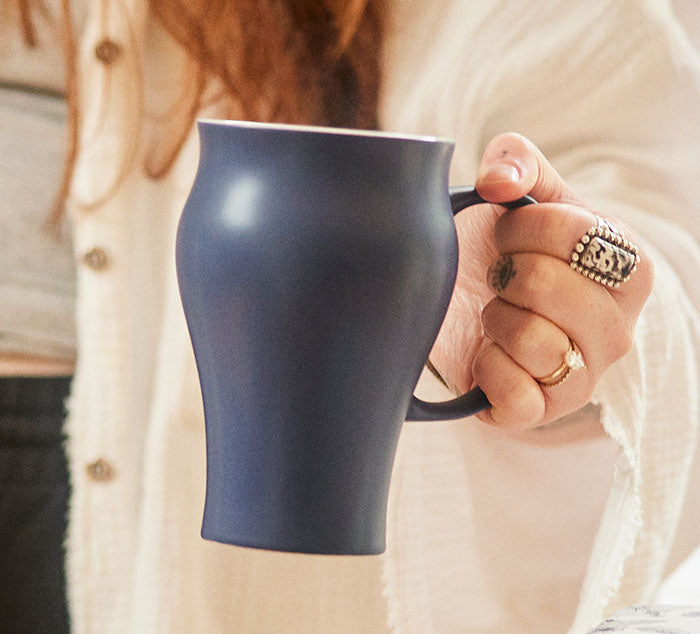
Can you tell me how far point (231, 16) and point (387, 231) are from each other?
488 mm

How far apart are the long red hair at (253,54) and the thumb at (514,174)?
0.35 meters

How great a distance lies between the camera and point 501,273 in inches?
18.4

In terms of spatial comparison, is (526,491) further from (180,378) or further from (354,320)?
(354,320)

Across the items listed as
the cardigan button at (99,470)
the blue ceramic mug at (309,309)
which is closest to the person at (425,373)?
the cardigan button at (99,470)

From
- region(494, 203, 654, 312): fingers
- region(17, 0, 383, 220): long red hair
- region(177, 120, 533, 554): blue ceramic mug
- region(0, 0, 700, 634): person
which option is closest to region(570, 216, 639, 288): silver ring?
region(494, 203, 654, 312): fingers

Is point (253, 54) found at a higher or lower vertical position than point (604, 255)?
higher

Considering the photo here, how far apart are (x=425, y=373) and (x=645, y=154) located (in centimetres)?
33

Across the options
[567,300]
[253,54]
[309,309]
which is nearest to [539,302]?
[567,300]

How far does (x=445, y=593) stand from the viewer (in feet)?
2.54

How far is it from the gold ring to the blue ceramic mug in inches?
4.4

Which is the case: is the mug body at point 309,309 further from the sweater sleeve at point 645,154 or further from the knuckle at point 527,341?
the sweater sleeve at point 645,154

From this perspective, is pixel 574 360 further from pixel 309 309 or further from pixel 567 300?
pixel 309 309

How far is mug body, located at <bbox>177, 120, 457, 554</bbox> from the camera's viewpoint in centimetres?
33

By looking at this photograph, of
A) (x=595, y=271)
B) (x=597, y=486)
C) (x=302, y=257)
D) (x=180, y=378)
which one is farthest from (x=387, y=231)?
(x=597, y=486)
